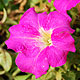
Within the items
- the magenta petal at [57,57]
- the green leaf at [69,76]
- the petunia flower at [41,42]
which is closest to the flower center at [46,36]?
the petunia flower at [41,42]

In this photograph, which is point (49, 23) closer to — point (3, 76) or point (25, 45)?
point (25, 45)

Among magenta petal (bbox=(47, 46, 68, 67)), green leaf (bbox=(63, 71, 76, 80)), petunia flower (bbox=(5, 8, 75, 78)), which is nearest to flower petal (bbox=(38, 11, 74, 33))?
petunia flower (bbox=(5, 8, 75, 78))

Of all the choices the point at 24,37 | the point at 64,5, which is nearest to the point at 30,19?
the point at 24,37

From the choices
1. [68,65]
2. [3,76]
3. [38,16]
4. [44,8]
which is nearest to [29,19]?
[38,16]

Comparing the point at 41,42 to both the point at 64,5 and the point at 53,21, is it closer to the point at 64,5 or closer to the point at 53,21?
the point at 53,21

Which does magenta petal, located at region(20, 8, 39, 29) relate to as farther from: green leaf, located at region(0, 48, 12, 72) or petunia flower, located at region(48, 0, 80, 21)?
green leaf, located at region(0, 48, 12, 72)

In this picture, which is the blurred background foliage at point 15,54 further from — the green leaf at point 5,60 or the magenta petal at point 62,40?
the magenta petal at point 62,40

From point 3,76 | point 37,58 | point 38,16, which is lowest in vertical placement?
point 3,76
